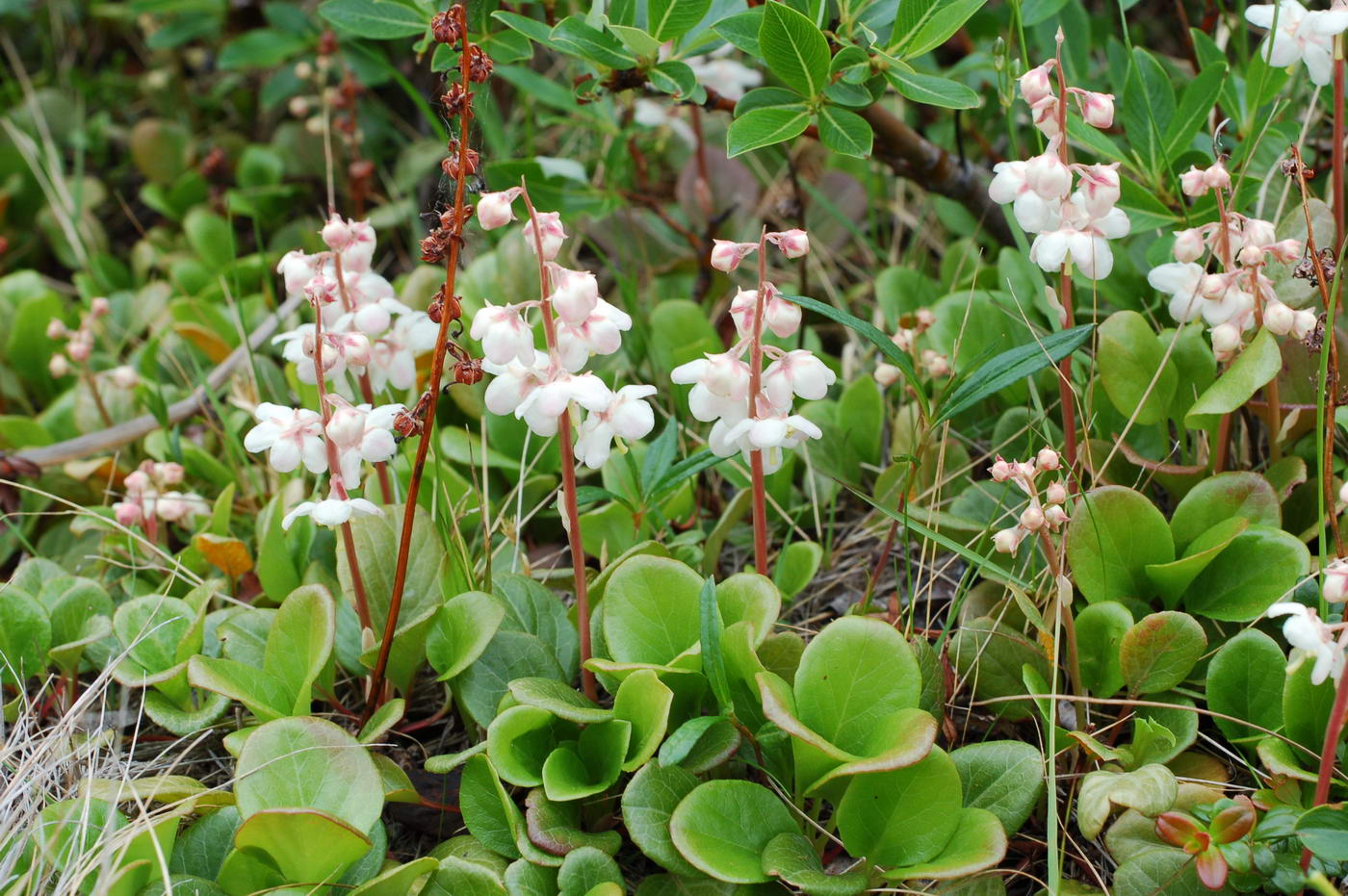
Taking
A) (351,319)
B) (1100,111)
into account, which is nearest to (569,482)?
(351,319)

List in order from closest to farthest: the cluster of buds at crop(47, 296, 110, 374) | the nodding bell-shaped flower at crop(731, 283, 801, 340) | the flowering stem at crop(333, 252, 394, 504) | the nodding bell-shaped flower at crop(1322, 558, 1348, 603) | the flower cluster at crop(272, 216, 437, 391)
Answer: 1. the nodding bell-shaped flower at crop(1322, 558, 1348, 603)
2. the nodding bell-shaped flower at crop(731, 283, 801, 340)
3. the flower cluster at crop(272, 216, 437, 391)
4. the flowering stem at crop(333, 252, 394, 504)
5. the cluster of buds at crop(47, 296, 110, 374)

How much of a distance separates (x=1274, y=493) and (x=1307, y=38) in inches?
24.4

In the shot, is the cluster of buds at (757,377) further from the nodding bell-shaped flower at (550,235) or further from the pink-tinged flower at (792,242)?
the nodding bell-shaped flower at (550,235)

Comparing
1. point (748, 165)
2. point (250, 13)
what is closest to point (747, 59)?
point (748, 165)

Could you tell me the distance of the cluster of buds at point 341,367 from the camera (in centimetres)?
139

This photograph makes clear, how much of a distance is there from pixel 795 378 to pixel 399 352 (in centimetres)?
66

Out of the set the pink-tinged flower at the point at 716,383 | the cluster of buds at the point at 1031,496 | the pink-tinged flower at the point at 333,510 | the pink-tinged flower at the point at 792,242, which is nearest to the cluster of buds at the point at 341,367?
the pink-tinged flower at the point at 333,510

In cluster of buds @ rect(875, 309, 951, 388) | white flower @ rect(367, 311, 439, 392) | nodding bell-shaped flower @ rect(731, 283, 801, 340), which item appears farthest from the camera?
cluster of buds @ rect(875, 309, 951, 388)

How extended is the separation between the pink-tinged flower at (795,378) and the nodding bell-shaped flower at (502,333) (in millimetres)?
299

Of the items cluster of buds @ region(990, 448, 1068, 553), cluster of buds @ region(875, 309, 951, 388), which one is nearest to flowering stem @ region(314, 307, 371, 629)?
cluster of buds @ region(990, 448, 1068, 553)

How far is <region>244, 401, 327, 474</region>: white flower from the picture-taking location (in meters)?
1.42

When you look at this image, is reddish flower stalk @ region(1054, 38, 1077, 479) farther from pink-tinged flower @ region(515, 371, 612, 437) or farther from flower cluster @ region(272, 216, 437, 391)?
flower cluster @ region(272, 216, 437, 391)

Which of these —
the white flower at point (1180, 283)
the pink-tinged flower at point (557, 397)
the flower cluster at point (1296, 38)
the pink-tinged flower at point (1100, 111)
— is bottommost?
the pink-tinged flower at point (557, 397)

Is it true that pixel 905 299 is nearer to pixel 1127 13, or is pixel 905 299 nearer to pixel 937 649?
pixel 937 649
